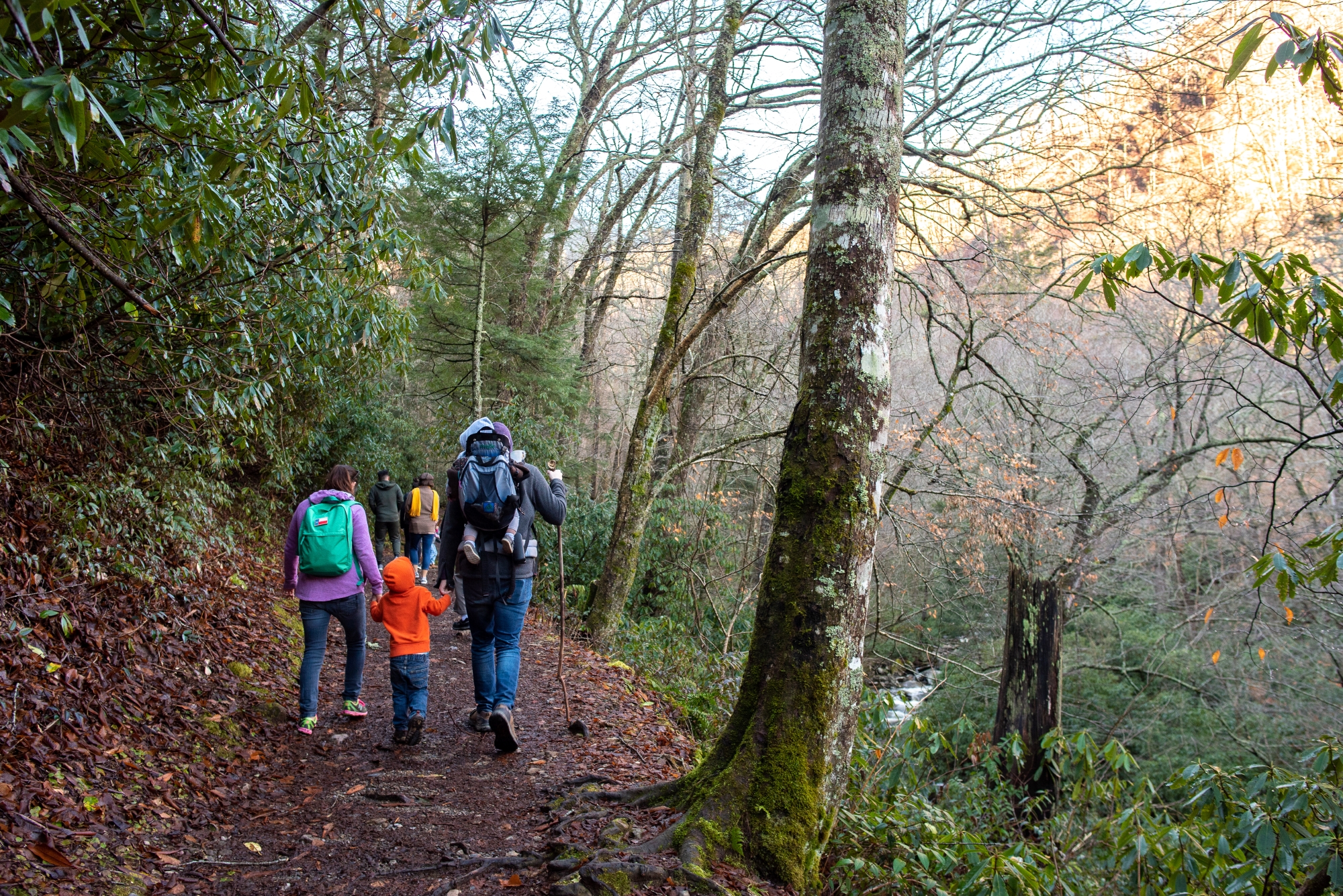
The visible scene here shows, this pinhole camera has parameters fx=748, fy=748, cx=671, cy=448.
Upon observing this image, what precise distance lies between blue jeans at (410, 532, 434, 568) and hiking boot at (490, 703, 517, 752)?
19.4 feet

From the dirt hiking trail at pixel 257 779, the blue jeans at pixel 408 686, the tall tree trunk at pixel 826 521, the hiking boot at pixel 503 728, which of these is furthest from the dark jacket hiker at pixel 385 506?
the tall tree trunk at pixel 826 521

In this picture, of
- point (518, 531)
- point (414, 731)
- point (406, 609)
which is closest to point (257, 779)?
point (414, 731)

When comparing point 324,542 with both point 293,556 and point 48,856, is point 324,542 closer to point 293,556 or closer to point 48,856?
→ point 293,556

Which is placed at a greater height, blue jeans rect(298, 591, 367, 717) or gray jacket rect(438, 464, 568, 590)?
gray jacket rect(438, 464, 568, 590)

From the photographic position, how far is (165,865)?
3.38 metres

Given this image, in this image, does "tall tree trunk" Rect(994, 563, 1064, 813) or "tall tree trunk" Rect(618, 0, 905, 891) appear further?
"tall tree trunk" Rect(994, 563, 1064, 813)

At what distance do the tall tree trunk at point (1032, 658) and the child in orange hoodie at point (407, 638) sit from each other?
870 centimetres

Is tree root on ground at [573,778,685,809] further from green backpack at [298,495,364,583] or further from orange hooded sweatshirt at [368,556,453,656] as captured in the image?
green backpack at [298,495,364,583]

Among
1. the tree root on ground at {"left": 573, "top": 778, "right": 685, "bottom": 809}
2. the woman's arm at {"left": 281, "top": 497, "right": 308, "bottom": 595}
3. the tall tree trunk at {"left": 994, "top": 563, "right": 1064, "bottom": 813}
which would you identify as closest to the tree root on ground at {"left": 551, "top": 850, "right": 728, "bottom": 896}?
the tree root on ground at {"left": 573, "top": 778, "right": 685, "bottom": 809}

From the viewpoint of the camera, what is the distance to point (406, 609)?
Answer: 513 centimetres

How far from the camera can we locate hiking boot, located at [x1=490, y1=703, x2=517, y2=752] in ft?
15.7

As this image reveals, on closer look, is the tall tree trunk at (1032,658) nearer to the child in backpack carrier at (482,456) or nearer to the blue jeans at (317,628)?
the child in backpack carrier at (482,456)

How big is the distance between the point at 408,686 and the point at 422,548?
5.55m

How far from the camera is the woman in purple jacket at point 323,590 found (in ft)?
17.1
